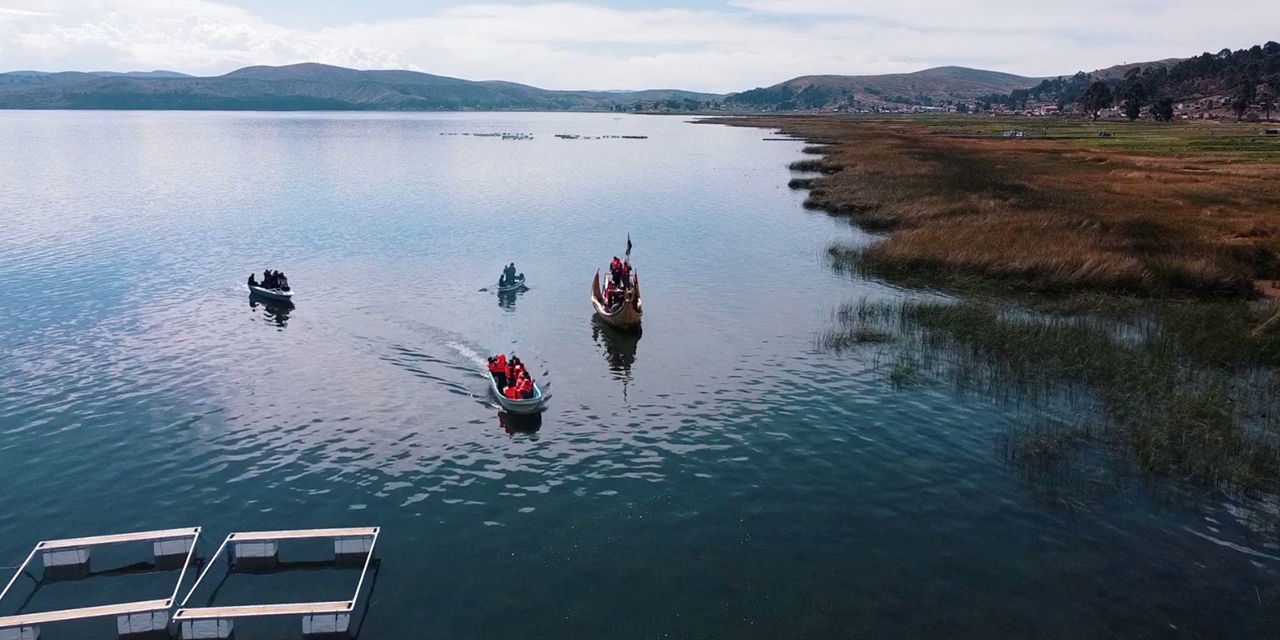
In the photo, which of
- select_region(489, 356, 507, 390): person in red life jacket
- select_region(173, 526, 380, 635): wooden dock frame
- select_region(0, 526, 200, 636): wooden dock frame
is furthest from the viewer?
select_region(489, 356, 507, 390): person in red life jacket

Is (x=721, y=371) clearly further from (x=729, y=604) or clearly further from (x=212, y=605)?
(x=212, y=605)

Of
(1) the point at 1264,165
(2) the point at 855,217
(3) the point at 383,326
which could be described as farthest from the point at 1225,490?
(1) the point at 1264,165

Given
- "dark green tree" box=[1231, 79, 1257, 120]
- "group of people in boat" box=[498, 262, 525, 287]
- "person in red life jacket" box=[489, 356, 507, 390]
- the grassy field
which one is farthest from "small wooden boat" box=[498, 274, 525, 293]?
"dark green tree" box=[1231, 79, 1257, 120]

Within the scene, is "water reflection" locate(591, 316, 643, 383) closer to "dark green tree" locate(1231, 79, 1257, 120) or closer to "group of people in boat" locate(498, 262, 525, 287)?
"group of people in boat" locate(498, 262, 525, 287)

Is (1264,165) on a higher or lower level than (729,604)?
→ higher

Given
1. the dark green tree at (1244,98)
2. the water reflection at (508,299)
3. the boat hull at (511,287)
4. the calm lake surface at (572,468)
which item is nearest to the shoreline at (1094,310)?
the calm lake surface at (572,468)

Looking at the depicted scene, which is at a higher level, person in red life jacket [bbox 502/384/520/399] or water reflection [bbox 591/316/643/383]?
person in red life jacket [bbox 502/384/520/399]

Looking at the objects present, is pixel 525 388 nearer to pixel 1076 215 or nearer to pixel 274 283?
pixel 274 283

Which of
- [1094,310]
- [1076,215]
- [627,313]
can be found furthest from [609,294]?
[1076,215]
